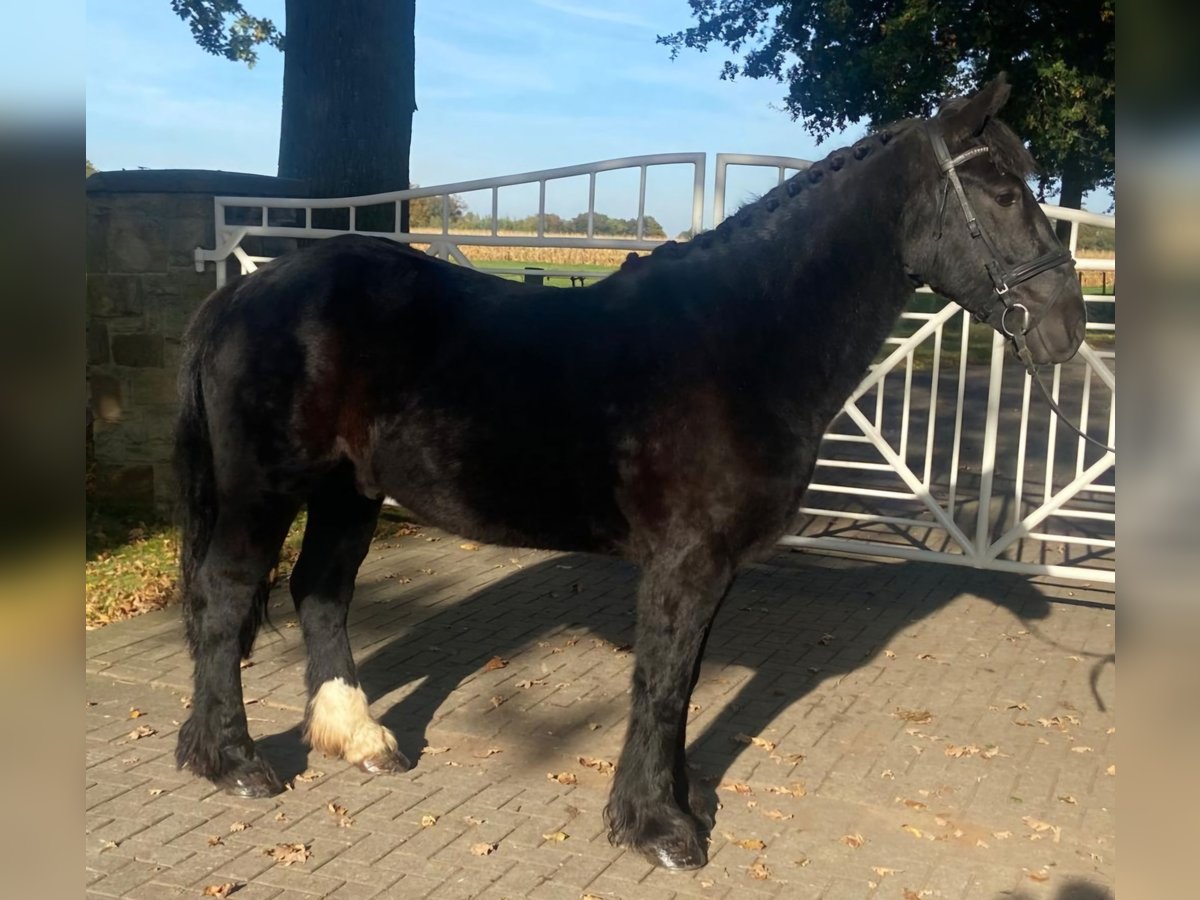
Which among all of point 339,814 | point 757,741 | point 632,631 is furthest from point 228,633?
point 632,631

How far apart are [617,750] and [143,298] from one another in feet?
15.8

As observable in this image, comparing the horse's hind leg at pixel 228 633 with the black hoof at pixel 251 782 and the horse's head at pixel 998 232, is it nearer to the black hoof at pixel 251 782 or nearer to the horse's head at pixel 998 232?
the black hoof at pixel 251 782

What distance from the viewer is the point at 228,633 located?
3.79m

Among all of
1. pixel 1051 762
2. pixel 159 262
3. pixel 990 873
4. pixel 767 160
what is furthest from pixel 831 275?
pixel 159 262

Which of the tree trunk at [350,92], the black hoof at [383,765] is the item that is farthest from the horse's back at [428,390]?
the tree trunk at [350,92]

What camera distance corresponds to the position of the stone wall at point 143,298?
698 cm

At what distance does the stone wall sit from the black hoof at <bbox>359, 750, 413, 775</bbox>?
3623mm

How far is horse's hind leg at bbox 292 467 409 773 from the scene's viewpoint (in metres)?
4.02

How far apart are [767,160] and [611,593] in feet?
9.04

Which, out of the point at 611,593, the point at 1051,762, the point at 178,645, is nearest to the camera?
the point at 1051,762

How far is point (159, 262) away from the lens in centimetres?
705

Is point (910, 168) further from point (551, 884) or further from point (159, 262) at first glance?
point (159, 262)

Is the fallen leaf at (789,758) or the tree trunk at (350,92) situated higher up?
the tree trunk at (350,92)

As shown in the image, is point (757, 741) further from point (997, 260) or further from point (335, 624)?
point (997, 260)
